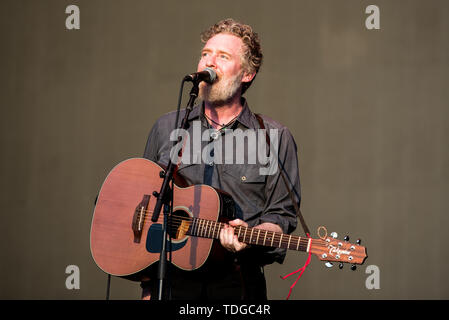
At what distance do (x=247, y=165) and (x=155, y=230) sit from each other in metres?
0.66

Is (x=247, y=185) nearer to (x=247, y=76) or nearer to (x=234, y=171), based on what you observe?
(x=234, y=171)

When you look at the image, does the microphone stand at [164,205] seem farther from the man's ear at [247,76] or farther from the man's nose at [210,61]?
the man's ear at [247,76]

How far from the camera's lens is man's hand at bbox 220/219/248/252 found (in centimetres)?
259

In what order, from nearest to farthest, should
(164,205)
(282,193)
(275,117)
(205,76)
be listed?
(164,205) < (205,76) < (282,193) < (275,117)

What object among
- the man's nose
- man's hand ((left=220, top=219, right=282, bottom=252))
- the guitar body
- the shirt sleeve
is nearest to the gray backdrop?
the shirt sleeve

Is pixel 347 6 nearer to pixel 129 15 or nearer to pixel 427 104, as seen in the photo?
pixel 427 104

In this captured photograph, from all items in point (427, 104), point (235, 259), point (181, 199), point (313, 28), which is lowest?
point (235, 259)

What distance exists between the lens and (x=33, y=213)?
16.5 ft

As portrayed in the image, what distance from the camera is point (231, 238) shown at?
8.48 ft

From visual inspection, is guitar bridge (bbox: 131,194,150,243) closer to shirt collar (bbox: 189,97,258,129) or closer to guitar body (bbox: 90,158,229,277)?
guitar body (bbox: 90,158,229,277)

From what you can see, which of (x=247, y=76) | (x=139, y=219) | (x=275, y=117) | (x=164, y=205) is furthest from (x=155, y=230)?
(x=275, y=117)

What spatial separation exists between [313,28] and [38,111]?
9.19 ft

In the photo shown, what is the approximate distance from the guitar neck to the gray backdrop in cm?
215
